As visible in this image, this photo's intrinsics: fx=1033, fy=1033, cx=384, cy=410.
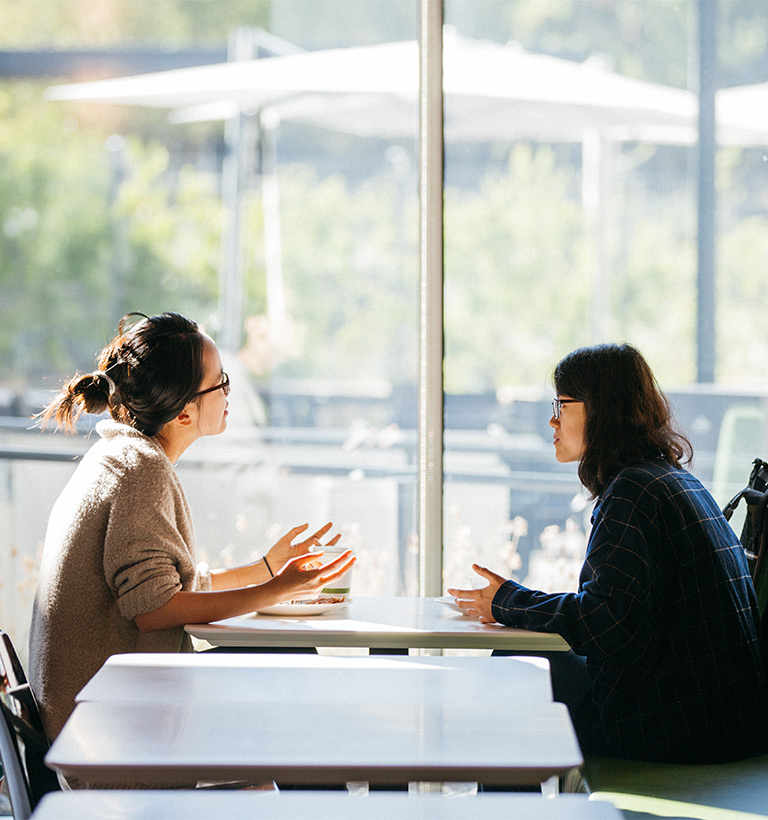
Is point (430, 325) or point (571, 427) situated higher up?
point (430, 325)

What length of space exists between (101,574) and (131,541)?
0.29 ft

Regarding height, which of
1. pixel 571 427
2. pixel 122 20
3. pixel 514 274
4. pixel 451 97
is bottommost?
pixel 571 427

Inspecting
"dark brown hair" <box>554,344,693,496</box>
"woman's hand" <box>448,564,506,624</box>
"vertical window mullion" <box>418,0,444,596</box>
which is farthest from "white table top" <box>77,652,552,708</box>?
"vertical window mullion" <box>418,0,444,596</box>

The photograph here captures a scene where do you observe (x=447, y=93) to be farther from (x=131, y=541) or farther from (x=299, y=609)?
(x=131, y=541)

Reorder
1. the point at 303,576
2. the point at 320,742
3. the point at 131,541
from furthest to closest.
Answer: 1. the point at 303,576
2. the point at 131,541
3. the point at 320,742

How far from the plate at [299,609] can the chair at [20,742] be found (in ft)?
1.56

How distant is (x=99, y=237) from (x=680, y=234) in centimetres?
166

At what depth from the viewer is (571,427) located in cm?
203

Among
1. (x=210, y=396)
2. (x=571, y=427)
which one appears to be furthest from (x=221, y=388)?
(x=571, y=427)

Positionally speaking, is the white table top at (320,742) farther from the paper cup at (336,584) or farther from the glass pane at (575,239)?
the glass pane at (575,239)

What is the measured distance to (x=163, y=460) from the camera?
1.87m

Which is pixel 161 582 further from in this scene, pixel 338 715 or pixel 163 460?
pixel 338 715

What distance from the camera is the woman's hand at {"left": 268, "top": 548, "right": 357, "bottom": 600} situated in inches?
74.6

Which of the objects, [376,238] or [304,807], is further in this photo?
[376,238]
